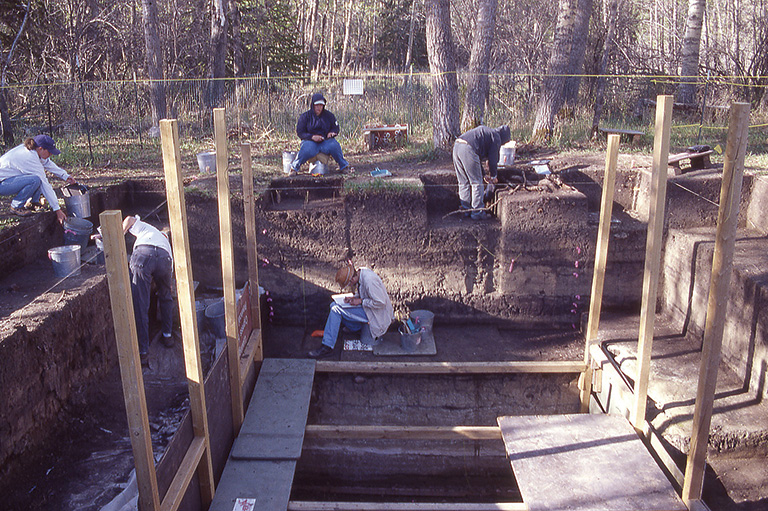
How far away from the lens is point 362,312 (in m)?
7.52

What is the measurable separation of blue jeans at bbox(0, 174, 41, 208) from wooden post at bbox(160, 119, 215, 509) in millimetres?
4733

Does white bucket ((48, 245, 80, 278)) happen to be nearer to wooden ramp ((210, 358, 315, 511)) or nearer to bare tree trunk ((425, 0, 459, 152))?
wooden ramp ((210, 358, 315, 511))

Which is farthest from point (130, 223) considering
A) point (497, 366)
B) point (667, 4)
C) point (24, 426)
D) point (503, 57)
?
point (667, 4)

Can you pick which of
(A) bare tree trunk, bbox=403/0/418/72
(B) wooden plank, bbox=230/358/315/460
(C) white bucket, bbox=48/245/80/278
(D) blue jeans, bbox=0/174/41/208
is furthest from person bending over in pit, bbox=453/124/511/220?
(A) bare tree trunk, bbox=403/0/418/72

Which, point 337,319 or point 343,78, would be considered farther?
point 343,78

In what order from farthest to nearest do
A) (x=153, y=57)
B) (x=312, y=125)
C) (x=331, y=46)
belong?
(x=331, y=46) < (x=153, y=57) < (x=312, y=125)

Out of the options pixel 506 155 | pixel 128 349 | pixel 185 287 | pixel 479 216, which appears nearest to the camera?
pixel 128 349

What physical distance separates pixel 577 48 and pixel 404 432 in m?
10.9

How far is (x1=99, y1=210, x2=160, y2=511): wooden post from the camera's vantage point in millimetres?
2914

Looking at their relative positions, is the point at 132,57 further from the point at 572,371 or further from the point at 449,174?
the point at 572,371

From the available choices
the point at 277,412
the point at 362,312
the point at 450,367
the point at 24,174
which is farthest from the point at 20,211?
the point at 450,367

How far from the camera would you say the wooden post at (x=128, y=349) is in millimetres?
2914

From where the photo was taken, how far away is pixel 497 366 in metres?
6.93

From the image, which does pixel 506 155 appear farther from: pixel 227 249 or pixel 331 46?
pixel 331 46
